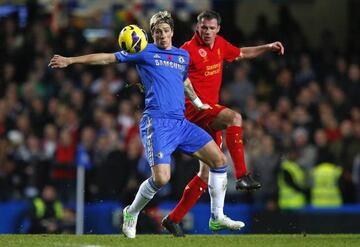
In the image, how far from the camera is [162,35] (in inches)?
533

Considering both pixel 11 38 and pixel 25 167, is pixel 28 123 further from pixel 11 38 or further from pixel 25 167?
pixel 11 38

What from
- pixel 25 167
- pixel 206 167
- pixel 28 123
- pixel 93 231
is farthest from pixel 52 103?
pixel 206 167

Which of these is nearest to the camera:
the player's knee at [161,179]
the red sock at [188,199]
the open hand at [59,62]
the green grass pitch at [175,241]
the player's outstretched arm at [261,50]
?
the open hand at [59,62]

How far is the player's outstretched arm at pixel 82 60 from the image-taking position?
12820mm

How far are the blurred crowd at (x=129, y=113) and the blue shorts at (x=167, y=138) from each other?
475cm

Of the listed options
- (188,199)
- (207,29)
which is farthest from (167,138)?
(207,29)

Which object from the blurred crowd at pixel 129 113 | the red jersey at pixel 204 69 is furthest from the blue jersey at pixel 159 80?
the blurred crowd at pixel 129 113

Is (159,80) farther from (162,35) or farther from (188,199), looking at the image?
(188,199)

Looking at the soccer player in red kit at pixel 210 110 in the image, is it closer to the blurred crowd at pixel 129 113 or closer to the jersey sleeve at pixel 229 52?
the jersey sleeve at pixel 229 52

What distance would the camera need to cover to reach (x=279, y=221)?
18.9 meters

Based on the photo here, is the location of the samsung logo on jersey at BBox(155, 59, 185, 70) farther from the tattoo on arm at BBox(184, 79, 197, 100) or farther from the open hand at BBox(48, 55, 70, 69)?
the open hand at BBox(48, 55, 70, 69)

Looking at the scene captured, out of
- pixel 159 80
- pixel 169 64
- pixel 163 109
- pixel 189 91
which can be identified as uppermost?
pixel 169 64

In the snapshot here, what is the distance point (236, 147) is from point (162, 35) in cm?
158

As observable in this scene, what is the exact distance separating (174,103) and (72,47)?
976 centimetres
